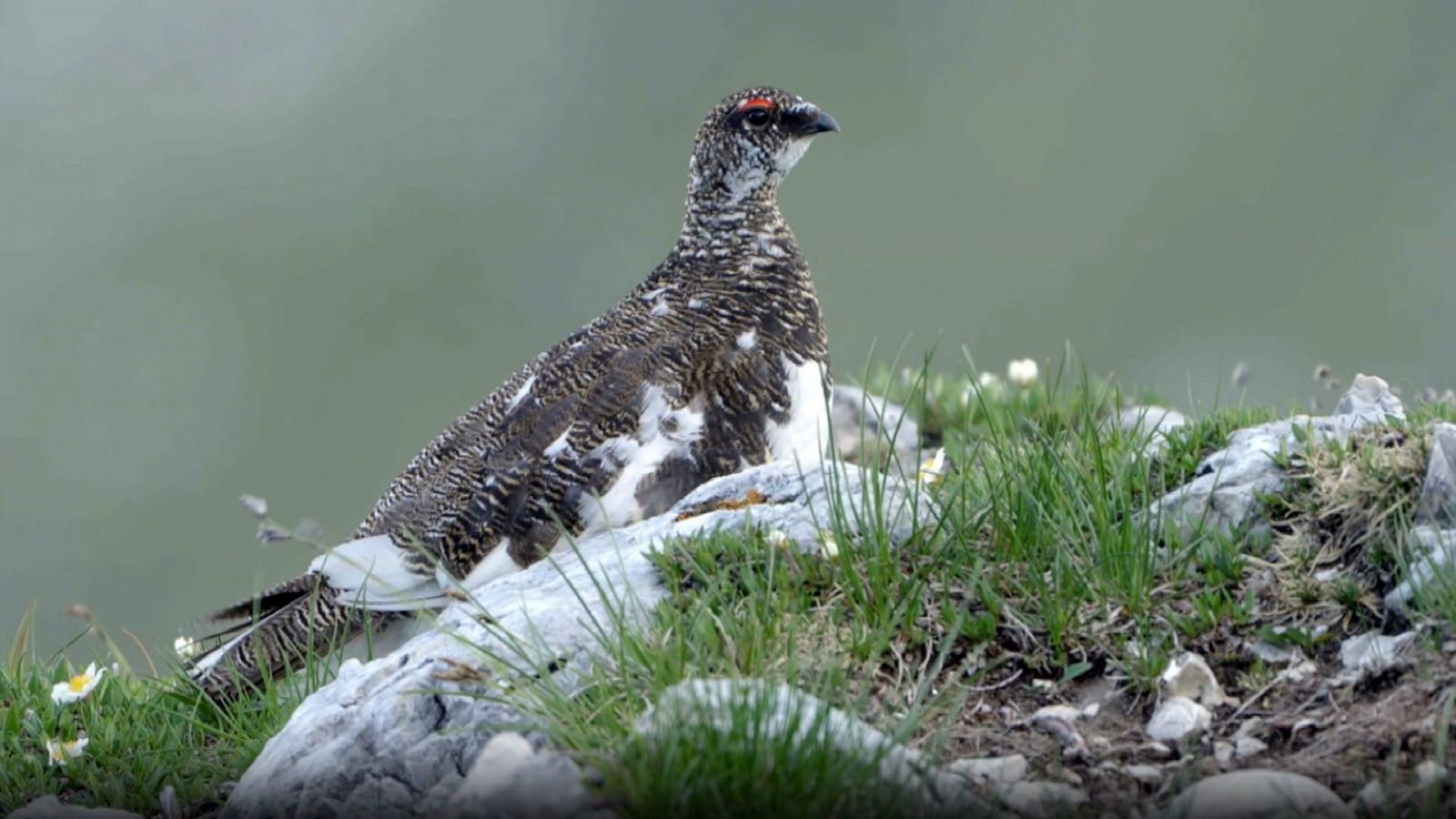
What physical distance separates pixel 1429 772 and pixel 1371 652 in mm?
570

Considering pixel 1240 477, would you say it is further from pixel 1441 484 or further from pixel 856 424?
pixel 856 424

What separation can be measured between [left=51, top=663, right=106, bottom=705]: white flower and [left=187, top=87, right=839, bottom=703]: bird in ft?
1.06

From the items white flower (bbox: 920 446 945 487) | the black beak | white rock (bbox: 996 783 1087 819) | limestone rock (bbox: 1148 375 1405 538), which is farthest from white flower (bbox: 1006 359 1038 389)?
white rock (bbox: 996 783 1087 819)

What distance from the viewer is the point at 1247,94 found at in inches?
1752

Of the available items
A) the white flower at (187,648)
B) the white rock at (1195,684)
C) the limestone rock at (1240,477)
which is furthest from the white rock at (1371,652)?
the white flower at (187,648)

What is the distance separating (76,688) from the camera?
5879 mm

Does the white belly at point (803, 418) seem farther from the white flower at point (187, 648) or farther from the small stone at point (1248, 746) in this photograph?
the small stone at point (1248, 746)

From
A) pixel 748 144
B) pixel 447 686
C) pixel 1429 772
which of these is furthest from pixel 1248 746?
pixel 748 144

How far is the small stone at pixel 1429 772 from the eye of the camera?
341 cm

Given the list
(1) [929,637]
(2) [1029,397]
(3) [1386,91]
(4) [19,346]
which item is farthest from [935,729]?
(3) [1386,91]

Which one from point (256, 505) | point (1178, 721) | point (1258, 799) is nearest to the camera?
point (1258, 799)

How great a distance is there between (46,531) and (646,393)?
29354mm

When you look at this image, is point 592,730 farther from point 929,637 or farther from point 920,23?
point 920,23

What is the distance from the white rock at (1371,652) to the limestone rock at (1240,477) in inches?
20.9
